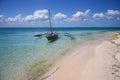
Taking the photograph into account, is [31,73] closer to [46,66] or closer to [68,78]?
[46,66]

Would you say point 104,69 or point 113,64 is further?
point 113,64

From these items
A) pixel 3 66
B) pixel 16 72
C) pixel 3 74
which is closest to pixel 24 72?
pixel 16 72

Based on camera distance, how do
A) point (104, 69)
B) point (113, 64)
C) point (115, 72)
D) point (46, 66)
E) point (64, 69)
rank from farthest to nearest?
point (46, 66) < point (64, 69) < point (113, 64) < point (104, 69) < point (115, 72)

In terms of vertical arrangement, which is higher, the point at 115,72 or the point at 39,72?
the point at 115,72

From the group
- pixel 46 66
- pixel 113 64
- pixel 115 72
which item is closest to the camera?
pixel 115 72

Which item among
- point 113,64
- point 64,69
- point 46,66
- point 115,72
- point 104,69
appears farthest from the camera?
point 46,66

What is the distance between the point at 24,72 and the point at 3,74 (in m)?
0.60

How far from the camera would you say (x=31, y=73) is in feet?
14.0

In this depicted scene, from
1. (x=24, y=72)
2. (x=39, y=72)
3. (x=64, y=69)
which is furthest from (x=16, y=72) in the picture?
(x=64, y=69)

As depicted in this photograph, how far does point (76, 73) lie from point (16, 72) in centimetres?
181

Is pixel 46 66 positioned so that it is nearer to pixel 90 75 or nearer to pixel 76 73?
pixel 76 73

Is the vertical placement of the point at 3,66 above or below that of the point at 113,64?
below

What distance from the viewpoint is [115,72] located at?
3.34 metres

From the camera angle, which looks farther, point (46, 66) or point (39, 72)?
point (46, 66)
